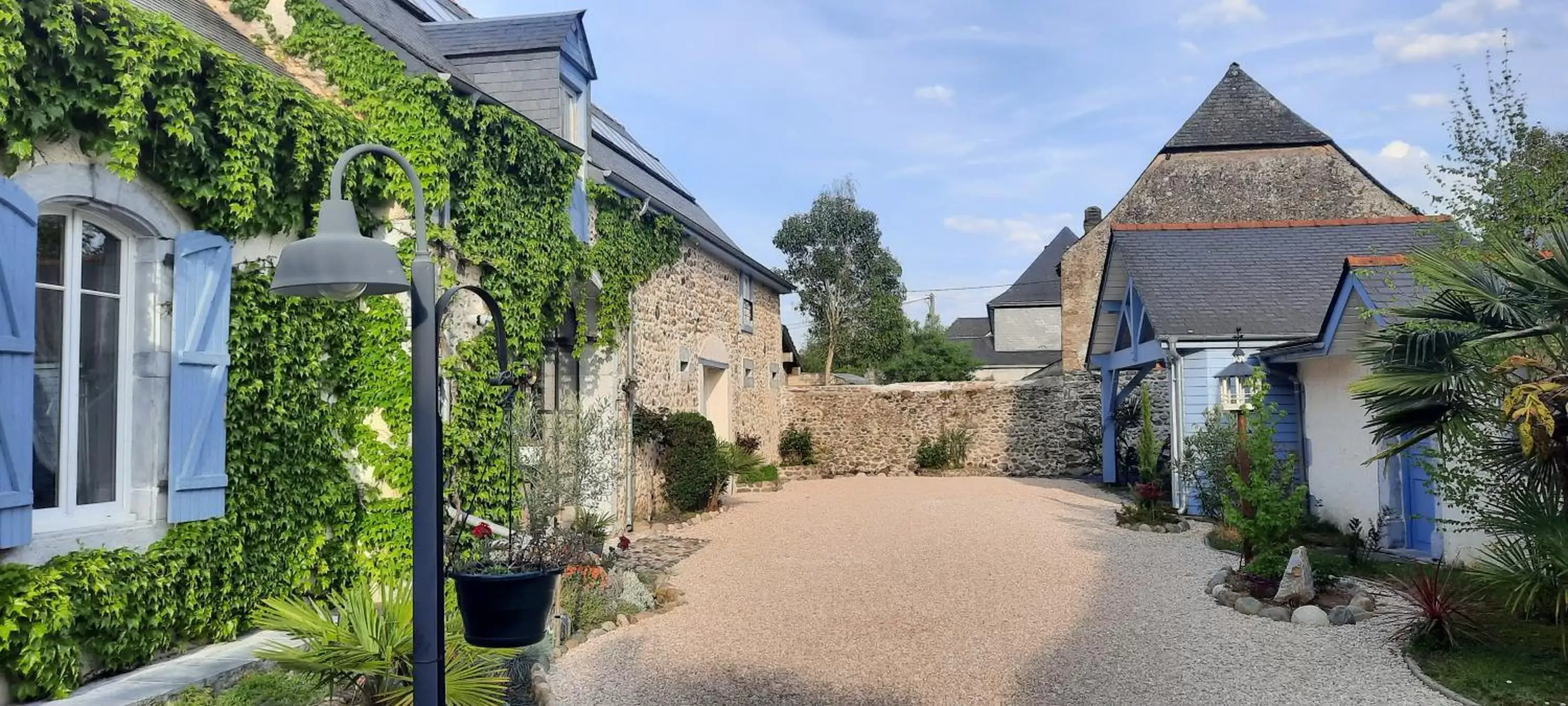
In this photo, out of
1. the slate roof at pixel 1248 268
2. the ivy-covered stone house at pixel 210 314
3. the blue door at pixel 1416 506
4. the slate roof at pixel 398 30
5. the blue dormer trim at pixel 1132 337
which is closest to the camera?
the ivy-covered stone house at pixel 210 314

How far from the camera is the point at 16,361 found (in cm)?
440

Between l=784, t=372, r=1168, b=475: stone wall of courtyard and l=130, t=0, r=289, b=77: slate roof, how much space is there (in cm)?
1481

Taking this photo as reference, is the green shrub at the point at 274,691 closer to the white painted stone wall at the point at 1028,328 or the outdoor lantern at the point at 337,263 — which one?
the outdoor lantern at the point at 337,263

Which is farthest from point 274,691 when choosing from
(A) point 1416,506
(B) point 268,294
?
(A) point 1416,506

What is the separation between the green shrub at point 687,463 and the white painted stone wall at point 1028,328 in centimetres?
3113

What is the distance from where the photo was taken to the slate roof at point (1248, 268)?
41.3ft

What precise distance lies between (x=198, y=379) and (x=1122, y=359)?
522 inches

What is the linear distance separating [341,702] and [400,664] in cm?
54

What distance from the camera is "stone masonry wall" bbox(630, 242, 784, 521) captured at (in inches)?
488

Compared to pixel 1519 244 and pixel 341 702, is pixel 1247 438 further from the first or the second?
pixel 341 702

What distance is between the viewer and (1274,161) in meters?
22.0

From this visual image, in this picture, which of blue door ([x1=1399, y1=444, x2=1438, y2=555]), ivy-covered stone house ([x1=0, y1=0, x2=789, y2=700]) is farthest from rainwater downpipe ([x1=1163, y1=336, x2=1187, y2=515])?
ivy-covered stone house ([x1=0, y1=0, x2=789, y2=700])

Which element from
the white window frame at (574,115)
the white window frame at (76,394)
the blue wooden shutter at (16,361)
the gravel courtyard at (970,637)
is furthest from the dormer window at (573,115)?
the blue wooden shutter at (16,361)

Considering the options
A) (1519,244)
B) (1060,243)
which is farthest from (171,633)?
(1060,243)
